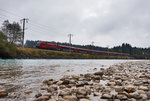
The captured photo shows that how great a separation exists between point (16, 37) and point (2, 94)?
2244 inches

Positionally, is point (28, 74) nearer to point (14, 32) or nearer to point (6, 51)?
point (6, 51)

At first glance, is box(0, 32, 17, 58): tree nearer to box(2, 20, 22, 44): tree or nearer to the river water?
the river water

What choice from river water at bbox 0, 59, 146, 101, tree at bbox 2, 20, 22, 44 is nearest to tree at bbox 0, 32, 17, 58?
river water at bbox 0, 59, 146, 101

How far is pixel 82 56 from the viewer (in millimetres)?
63188

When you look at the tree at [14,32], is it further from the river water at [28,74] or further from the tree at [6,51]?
the river water at [28,74]

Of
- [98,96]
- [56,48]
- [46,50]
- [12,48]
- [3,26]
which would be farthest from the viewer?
[3,26]

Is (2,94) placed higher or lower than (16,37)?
lower

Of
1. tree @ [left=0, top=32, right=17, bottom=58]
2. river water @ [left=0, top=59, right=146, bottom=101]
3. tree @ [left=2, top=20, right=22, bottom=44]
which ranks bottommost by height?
river water @ [left=0, top=59, right=146, bottom=101]

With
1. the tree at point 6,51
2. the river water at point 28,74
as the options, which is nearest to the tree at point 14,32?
the tree at point 6,51

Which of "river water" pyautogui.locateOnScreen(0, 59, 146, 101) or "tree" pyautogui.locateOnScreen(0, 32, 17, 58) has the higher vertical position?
"tree" pyautogui.locateOnScreen(0, 32, 17, 58)

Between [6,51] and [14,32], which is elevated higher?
[14,32]

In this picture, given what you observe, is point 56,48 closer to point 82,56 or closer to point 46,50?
point 46,50

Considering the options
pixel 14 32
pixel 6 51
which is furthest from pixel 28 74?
pixel 14 32

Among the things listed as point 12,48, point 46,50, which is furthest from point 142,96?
point 46,50
